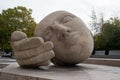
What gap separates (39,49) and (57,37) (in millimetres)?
1087

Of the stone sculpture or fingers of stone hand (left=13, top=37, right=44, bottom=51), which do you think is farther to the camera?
the stone sculpture

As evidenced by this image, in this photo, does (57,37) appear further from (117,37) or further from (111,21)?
(111,21)

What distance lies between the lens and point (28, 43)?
816 cm

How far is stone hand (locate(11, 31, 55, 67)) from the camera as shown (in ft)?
26.5

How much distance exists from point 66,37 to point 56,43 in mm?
393

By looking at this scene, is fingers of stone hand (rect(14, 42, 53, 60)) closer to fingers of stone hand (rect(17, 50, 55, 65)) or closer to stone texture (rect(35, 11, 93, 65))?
fingers of stone hand (rect(17, 50, 55, 65))

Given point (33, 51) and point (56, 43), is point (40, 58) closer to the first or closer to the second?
point (33, 51)

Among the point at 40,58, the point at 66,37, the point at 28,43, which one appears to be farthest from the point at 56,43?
the point at 28,43

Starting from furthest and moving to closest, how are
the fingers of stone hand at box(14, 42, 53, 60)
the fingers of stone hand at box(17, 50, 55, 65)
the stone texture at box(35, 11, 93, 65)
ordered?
the stone texture at box(35, 11, 93, 65) < the fingers of stone hand at box(17, 50, 55, 65) < the fingers of stone hand at box(14, 42, 53, 60)

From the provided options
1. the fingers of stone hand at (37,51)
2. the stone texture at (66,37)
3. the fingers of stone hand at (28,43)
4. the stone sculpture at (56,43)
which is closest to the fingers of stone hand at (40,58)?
the stone sculpture at (56,43)

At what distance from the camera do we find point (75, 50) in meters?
8.87

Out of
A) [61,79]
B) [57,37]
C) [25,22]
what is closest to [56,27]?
[57,37]

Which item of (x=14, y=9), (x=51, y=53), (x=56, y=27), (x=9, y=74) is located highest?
(x=14, y=9)

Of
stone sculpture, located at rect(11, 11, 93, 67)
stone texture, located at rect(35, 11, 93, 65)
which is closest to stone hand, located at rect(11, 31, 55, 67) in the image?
stone sculpture, located at rect(11, 11, 93, 67)
